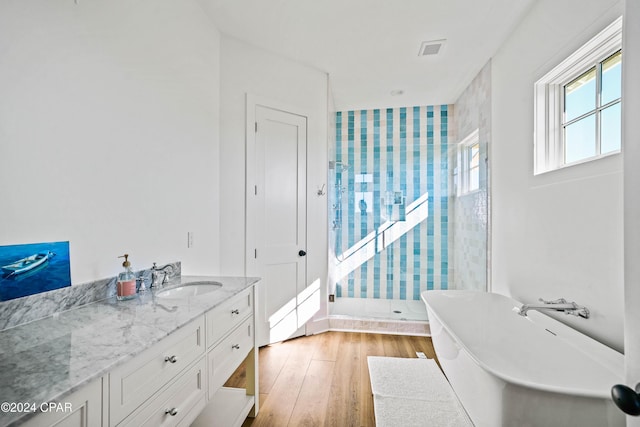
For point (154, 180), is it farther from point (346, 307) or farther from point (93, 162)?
point (346, 307)

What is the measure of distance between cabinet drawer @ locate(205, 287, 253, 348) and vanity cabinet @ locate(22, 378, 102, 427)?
0.53m

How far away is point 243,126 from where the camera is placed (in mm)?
2594

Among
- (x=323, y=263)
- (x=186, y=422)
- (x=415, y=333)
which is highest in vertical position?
(x=323, y=263)

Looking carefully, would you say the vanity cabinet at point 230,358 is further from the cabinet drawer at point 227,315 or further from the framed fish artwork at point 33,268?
the framed fish artwork at point 33,268

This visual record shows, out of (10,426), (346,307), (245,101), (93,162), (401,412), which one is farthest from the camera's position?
(346,307)

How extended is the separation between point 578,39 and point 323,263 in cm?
255

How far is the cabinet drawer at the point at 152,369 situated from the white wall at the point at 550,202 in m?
1.97

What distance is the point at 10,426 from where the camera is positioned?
21.5 inches

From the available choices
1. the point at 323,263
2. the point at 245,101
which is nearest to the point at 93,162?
the point at 245,101

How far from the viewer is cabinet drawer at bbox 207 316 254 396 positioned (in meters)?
1.30

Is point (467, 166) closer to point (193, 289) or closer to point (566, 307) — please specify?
point (566, 307)

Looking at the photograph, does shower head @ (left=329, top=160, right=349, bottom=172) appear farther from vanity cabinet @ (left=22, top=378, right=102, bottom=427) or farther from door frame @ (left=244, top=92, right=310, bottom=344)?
vanity cabinet @ (left=22, top=378, right=102, bottom=427)

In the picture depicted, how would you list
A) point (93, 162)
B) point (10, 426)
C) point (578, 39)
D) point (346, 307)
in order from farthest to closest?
point (346, 307), point (578, 39), point (93, 162), point (10, 426)

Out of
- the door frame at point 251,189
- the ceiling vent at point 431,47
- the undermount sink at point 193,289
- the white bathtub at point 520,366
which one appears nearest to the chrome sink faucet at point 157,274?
the undermount sink at point 193,289
